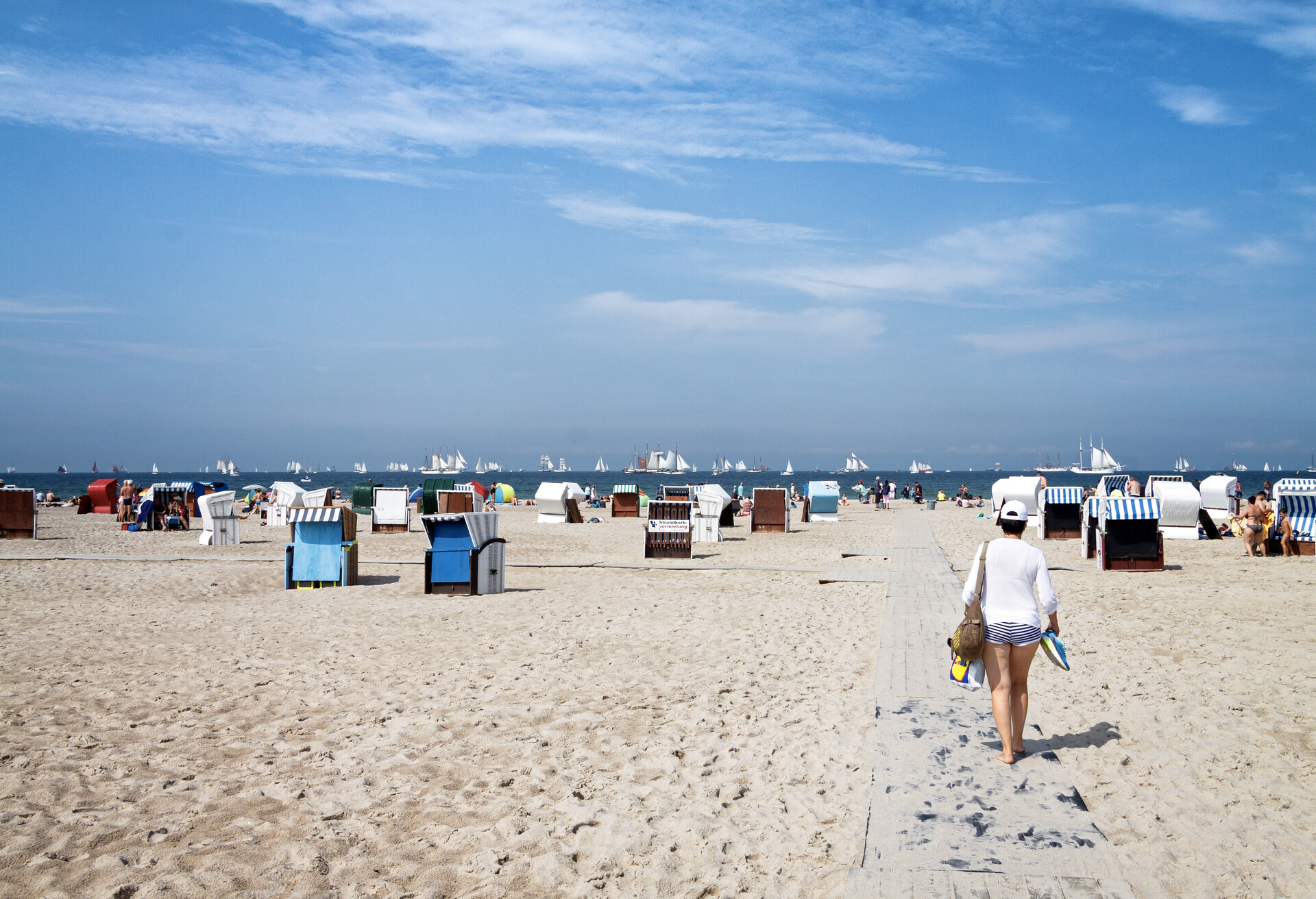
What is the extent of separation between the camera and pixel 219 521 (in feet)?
68.4

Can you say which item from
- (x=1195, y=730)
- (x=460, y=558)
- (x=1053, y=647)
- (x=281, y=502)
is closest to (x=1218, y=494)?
(x=460, y=558)

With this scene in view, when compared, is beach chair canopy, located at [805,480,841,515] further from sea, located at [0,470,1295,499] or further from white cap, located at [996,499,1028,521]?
sea, located at [0,470,1295,499]

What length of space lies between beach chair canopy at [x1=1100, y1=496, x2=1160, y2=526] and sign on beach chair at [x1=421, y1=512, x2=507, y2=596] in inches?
384

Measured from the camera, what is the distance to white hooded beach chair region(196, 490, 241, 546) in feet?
67.7

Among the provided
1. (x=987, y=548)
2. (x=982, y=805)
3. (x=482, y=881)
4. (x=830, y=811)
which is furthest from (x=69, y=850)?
(x=987, y=548)

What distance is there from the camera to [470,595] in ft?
40.5

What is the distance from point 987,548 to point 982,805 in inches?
57.4

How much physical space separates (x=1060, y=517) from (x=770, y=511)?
7.66m

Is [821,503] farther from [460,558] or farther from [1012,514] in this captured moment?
[1012,514]

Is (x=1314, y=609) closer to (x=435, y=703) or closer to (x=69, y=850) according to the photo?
(x=435, y=703)

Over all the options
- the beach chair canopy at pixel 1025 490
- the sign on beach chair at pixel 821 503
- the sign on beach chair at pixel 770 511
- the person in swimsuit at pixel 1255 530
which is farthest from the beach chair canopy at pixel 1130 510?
the sign on beach chair at pixel 821 503

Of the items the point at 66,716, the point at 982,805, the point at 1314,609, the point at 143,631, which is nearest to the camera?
the point at 982,805

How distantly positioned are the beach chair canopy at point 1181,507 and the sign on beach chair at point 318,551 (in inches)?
724

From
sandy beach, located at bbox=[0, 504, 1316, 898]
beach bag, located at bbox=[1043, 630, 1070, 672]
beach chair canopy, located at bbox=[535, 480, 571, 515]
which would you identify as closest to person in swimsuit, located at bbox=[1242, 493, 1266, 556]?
sandy beach, located at bbox=[0, 504, 1316, 898]
